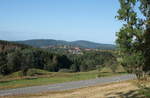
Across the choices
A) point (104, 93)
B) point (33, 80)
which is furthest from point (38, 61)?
point (104, 93)

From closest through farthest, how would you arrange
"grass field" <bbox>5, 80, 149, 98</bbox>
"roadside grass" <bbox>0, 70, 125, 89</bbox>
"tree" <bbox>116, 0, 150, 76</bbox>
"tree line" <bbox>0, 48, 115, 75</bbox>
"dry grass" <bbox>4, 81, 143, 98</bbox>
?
1. "tree" <bbox>116, 0, 150, 76</bbox>
2. "grass field" <bbox>5, 80, 149, 98</bbox>
3. "dry grass" <bbox>4, 81, 143, 98</bbox>
4. "roadside grass" <bbox>0, 70, 125, 89</bbox>
5. "tree line" <bbox>0, 48, 115, 75</bbox>

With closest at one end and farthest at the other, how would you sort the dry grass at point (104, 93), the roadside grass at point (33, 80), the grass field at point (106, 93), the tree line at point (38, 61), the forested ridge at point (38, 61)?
1. the grass field at point (106, 93)
2. the dry grass at point (104, 93)
3. the roadside grass at point (33, 80)
4. the tree line at point (38, 61)
5. the forested ridge at point (38, 61)

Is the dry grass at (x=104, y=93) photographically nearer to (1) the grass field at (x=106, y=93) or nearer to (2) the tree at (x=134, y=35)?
(1) the grass field at (x=106, y=93)

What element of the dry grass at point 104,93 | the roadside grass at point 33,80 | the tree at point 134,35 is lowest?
the roadside grass at point 33,80

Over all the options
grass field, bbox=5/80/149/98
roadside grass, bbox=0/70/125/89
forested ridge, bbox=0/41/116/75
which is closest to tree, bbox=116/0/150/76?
grass field, bbox=5/80/149/98

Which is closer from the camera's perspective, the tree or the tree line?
the tree

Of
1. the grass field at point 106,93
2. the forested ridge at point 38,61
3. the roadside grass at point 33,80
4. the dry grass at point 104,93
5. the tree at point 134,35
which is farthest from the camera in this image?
the forested ridge at point 38,61

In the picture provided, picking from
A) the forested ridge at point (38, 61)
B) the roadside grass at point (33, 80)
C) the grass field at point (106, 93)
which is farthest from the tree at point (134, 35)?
the forested ridge at point (38, 61)

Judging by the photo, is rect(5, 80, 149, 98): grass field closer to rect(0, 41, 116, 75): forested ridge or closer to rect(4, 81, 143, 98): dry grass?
rect(4, 81, 143, 98): dry grass

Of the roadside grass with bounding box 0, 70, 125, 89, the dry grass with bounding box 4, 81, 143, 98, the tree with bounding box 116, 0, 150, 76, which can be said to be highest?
the tree with bounding box 116, 0, 150, 76

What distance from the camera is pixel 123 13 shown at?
10.9m

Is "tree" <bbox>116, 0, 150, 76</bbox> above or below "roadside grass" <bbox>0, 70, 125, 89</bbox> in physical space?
above

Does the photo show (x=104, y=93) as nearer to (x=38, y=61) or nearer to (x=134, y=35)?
(x=134, y=35)

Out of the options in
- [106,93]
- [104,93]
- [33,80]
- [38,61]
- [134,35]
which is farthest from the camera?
[38,61]
